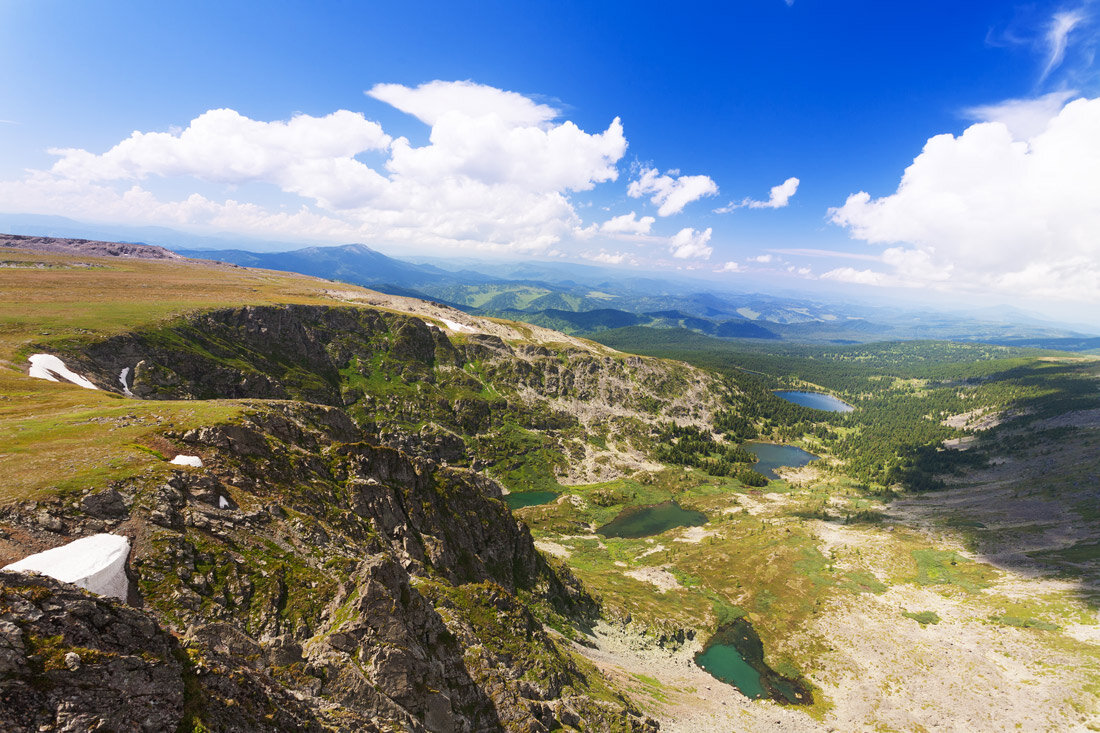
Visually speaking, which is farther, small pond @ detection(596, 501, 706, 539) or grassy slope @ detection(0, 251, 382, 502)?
small pond @ detection(596, 501, 706, 539)

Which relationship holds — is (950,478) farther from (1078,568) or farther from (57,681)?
(57,681)

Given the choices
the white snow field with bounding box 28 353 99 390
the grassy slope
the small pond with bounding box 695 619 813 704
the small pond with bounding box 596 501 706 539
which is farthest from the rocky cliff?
the small pond with bounding box 596 501 706 539

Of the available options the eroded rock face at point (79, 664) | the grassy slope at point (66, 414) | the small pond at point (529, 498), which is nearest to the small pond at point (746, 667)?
the small pond at point (529, 498)

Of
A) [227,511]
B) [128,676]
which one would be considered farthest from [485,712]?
[128,676]

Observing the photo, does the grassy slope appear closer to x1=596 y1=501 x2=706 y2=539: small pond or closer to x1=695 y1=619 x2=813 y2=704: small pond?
x1=695 y1=619 x2=813 y2=704: small pond

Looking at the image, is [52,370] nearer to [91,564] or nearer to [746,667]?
[91,564]

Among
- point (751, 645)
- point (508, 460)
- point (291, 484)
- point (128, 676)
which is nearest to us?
point (128, 676)

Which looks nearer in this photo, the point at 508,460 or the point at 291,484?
the point at 291,484
